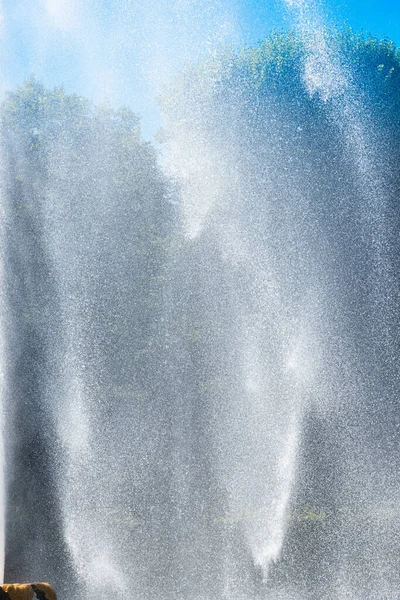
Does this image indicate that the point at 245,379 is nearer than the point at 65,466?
No

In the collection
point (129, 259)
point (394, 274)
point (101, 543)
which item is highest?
point (129, 259)

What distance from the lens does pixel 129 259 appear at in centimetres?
2367

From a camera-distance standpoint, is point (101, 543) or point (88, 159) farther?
point (88, 159)

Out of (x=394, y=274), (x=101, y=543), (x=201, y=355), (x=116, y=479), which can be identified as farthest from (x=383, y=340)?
(x=101, y=543)

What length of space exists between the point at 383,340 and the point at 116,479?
9611mm

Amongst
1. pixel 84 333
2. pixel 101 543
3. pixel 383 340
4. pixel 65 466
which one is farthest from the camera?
pixel 84 333

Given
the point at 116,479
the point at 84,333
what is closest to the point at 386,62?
the point at 84,333

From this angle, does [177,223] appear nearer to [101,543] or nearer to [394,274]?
[394,274]

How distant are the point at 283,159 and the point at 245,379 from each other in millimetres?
7936

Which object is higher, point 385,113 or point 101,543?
point 385,113

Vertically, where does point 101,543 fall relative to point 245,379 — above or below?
below

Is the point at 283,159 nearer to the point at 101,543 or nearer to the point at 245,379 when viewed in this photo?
the point at 245,379

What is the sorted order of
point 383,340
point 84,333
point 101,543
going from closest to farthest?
point 101,543 → point 383,340 → point 84,333

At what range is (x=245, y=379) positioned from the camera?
21.2 m
